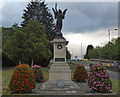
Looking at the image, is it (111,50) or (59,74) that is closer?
(59,74)

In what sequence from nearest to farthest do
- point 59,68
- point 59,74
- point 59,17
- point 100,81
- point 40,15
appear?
point 100,81 < point 59,74 < point 59,68 < point 59,17 < point 40,15

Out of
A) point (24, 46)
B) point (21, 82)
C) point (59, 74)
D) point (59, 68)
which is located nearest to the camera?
point (21, 82)

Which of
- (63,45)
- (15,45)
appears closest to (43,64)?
(15,45)

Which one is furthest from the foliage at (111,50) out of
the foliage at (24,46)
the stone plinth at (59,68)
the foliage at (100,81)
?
the foliage at (100,81)

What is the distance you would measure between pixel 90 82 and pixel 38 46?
1448 centimetres

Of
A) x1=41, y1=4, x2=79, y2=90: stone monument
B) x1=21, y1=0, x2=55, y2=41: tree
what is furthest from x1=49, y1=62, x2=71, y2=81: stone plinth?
x1=21, y1=0, x2=55, y2=41: tree

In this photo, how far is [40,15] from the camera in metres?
35.3

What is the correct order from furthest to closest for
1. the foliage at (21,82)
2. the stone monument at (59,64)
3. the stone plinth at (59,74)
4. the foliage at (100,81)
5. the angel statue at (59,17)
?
the angel statue at (59,17) < the stone plinth at (59,74) < the stone monument at (59,64) < the foliage at (100,81) < the foliage at (21,82)

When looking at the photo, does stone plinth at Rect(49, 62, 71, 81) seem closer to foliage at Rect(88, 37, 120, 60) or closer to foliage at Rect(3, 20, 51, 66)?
foliage at Rect(3, 20, 51, 66)

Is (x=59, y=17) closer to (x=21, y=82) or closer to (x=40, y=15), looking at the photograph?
(x=21, y=82)

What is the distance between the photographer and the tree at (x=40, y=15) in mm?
34500

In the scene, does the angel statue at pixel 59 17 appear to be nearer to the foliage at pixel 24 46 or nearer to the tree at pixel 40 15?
the foliage at pixel 24 46

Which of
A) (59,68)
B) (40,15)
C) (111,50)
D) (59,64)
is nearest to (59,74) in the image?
(59,68)

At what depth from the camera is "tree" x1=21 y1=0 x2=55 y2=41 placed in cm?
3450
